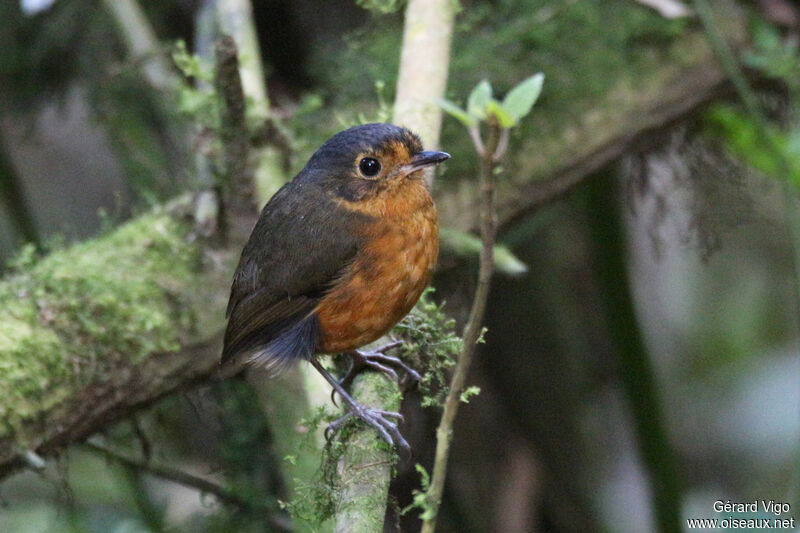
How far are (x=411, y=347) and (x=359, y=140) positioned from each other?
56cm

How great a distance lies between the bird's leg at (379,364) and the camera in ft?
7.16

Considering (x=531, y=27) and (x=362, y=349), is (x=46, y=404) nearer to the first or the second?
(x=362, y=349)

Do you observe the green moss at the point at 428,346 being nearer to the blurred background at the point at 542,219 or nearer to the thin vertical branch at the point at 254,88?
the blurred background at the point at 542,219

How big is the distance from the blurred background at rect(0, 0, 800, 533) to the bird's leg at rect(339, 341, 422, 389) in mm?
563

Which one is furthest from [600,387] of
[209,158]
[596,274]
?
[209,158]

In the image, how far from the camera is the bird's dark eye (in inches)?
92.8

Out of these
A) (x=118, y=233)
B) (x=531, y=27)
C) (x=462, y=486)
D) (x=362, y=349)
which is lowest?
(x=462, y=486)

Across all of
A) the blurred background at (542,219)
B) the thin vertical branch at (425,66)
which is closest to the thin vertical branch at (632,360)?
the blurred background at (542,219)

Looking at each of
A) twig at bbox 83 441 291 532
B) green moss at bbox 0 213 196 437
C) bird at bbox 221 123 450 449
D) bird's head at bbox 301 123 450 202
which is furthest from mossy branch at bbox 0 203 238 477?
bird's head at bbox 301 123 450 202

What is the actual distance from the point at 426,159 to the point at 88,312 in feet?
3.76

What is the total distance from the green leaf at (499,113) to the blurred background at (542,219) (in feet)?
4.79

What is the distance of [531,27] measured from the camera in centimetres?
371

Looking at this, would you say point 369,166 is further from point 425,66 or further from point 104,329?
point 104,329

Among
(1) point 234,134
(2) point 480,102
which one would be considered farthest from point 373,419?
(1) point 234,134
